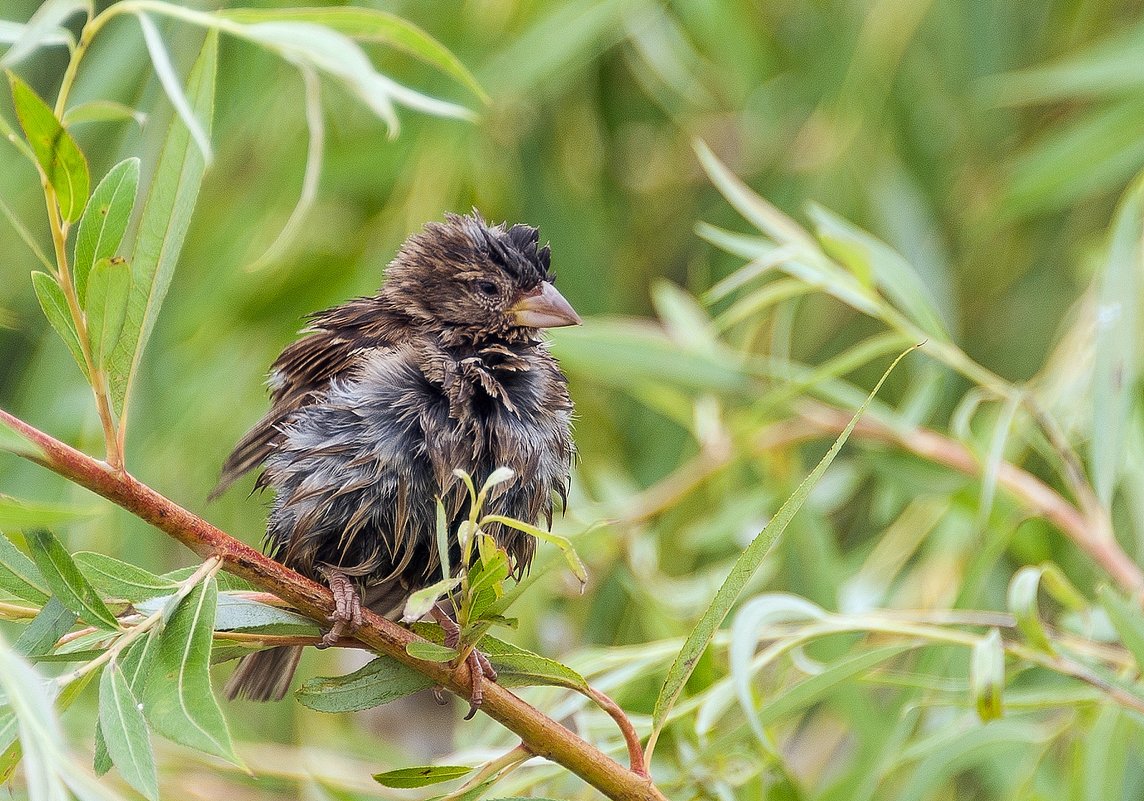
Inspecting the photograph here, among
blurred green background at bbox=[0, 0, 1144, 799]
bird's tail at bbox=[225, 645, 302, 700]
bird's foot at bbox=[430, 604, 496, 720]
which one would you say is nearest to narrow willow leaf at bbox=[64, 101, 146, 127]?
bird's foot at bbox=[430, 604, 496, 720]

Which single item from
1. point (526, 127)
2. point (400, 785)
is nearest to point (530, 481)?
point (400, 785)

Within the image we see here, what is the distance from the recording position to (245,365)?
394 cm

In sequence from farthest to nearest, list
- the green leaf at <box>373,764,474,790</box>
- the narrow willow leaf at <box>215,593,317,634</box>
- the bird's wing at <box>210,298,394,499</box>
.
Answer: the bird's wing at <box>210,298,394,499</box>
the green leaf at <box>373,764,474,790</box>
the narrow willow leaf at <box>215,593,317,634</box>

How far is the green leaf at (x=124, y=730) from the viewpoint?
1373mm

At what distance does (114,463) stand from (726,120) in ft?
12.9

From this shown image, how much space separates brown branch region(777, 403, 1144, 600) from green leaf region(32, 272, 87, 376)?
179 cm

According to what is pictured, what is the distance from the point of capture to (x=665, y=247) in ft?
16.1

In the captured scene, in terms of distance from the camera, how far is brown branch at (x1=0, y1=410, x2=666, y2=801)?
1451mm

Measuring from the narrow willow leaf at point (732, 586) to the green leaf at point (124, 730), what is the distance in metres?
0.66

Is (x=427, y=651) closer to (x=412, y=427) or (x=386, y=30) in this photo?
(x=412, y=427)

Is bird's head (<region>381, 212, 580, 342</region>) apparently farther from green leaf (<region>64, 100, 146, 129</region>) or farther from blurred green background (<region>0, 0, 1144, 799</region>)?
green leaf (<region>64, 100, 146, 129</region>)

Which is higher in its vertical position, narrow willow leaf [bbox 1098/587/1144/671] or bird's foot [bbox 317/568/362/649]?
bird's foot [bbox 317/568/362/649]

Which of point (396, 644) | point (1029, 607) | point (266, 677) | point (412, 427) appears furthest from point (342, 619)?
point (1029, 607)

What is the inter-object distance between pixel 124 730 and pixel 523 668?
→ 0.52 m
